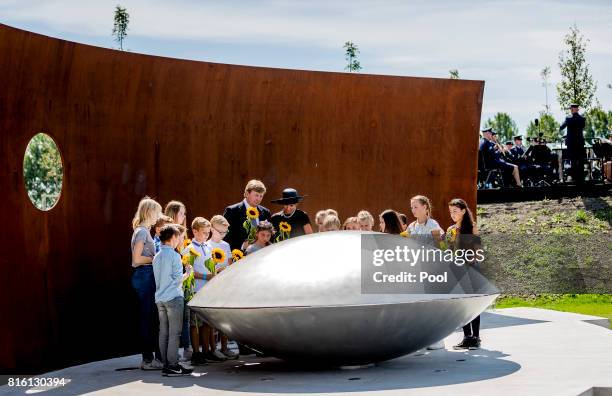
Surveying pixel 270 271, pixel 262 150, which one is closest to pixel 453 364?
pixel 270 271

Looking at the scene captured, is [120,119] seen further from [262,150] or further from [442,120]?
[442,120]

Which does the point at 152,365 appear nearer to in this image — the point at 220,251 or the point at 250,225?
the point at 220,251

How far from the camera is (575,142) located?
74.9ft

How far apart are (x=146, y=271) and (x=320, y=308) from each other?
2.00m

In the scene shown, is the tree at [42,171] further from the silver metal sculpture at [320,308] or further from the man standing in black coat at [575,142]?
the man standing in black coat at [575,142]

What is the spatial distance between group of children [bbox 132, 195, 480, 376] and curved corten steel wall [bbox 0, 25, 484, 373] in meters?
1.05

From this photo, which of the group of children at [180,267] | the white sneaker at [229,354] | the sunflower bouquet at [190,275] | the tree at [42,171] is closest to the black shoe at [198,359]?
the group of children at [180,267]

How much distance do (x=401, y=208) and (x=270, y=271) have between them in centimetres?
580

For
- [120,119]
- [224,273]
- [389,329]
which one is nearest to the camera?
[389,329]

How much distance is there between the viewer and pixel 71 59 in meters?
9.68

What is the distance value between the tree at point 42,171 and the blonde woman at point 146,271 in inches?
42.8

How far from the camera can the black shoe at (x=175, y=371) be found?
8.38m

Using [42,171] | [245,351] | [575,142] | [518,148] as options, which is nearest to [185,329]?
[245,351]

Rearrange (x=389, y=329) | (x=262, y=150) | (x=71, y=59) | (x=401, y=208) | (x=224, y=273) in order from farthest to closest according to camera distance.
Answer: (x=401, y=208) → (x=262, y=150) → (x=71, y=59) → (x=224, y=273) → (x=389, y=329)
